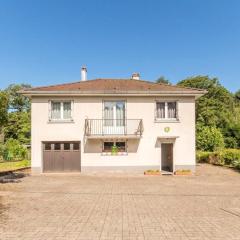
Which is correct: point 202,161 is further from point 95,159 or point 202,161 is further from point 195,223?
point 195,223

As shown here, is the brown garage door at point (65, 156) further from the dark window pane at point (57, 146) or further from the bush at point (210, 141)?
the bush at point (210, 141)

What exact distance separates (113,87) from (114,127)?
3.17 metres

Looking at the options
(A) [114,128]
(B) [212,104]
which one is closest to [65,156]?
(A) [114,128]

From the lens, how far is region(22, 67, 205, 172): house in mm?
19156

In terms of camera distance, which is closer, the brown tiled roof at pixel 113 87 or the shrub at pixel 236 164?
the brown tiled roof at pixel 113 87

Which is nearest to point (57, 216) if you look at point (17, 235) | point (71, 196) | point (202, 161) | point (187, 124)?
point (17, 235)

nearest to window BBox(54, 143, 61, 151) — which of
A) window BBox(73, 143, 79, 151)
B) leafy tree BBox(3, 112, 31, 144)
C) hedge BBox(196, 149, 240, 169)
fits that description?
window BBox(73, 143, 79, 151)

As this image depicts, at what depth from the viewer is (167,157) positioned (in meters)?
21.8

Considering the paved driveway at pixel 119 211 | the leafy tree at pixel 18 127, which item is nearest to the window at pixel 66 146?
the paved driveway at pixel 119 211

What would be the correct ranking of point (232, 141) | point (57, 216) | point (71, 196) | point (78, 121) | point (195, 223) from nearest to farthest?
point (195, 223) < point (57, 216) < point (71, 196) < point (78, 121) < point (232, 141)

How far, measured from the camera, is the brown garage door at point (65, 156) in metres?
19.4

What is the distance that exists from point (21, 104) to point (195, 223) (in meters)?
60.0

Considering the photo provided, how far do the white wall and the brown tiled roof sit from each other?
68 centimetres

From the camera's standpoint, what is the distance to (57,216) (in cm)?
813
